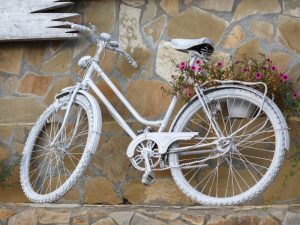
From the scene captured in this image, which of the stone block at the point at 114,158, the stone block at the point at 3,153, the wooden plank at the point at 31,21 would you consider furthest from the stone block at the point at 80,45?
the stone block at the point at 3,153

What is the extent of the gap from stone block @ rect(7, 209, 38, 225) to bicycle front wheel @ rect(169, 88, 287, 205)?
1.14 metres

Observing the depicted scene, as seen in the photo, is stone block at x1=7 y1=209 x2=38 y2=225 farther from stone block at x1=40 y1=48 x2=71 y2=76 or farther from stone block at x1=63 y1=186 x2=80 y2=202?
stone block at x1=40 y1=48 x2=71 y2=76

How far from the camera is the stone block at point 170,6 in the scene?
6852mm

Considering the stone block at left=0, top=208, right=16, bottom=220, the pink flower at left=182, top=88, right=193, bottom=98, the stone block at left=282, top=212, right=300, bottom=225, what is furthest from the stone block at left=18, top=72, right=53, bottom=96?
the stone block at left=282, top=212, right=300, bottom=225

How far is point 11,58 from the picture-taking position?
746 centimetres

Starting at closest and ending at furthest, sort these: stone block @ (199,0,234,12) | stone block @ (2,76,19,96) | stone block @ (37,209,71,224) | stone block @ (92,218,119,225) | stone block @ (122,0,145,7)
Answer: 1. stone block @ (92,218,119,225)
2. stone block @ (37,209,71,224)
3. stone block @ (199,0,234,12)
4. stone block @ (122,0,145,7)
5. stone block @ (2,76,19,96)

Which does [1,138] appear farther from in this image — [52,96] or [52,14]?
[52,14]

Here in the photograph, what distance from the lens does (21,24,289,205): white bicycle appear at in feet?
19.3

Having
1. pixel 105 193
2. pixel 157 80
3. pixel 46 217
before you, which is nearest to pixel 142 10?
pixel 157 80

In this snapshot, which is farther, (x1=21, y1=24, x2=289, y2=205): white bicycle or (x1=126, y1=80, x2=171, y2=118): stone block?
(x1=126, y1=80, x2=171, y2=118): stone block

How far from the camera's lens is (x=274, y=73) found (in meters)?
6.09

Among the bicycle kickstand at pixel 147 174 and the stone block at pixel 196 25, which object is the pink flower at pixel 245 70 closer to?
the stone block at pixel 196 25

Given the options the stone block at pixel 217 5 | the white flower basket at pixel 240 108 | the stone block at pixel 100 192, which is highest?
the stone block at pixel 217 5

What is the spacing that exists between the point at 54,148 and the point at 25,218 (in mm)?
715
